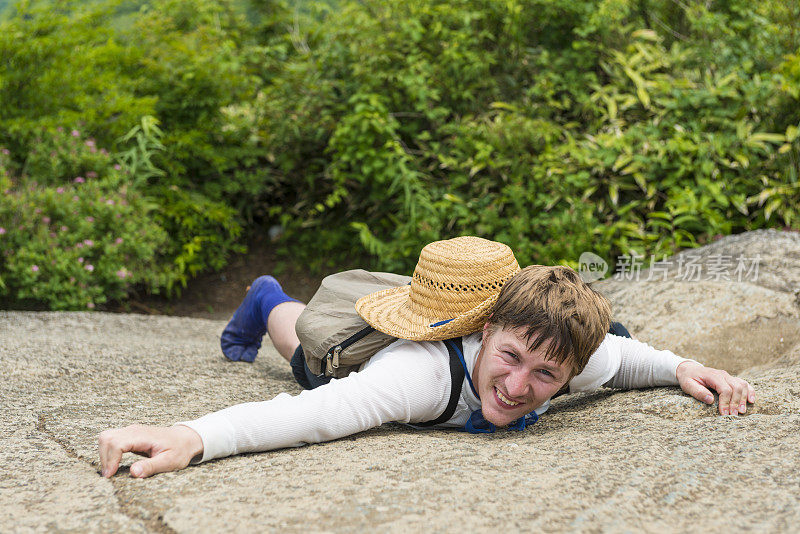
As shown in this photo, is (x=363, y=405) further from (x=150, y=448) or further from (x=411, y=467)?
(x=150, y=448)

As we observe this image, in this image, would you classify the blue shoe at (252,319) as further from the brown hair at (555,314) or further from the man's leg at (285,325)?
the brown hair at (555,314)

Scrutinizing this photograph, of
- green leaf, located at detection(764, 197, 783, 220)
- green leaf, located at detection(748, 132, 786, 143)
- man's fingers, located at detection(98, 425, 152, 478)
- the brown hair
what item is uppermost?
green leaf, located at detection(748, 132, 786, 143)

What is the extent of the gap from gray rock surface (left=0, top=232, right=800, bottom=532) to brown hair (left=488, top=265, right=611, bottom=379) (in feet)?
0.86

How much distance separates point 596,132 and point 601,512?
4.27 meters

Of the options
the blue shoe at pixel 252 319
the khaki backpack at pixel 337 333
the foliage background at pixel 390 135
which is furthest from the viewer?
the foliage background at pixel 390 135

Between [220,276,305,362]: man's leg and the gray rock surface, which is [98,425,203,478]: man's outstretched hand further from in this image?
[220,276,305,362]: man's leg

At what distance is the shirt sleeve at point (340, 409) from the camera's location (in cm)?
189

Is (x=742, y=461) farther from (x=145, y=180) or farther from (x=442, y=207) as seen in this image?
(x=145, y=180)

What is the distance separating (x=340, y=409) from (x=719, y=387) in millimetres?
1150

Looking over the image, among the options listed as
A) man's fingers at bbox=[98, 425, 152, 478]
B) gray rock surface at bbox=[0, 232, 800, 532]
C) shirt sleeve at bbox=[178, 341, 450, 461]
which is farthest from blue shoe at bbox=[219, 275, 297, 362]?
man's fingers at bbox=[98, 425, 152, 478]

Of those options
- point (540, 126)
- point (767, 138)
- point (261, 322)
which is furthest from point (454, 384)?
point (767, 138)

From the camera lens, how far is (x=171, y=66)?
18.7ft

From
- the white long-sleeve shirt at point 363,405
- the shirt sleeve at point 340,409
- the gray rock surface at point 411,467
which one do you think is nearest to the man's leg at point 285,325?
the gray rock surface at point 411,467

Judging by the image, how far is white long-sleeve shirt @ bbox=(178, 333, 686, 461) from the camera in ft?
6.25
